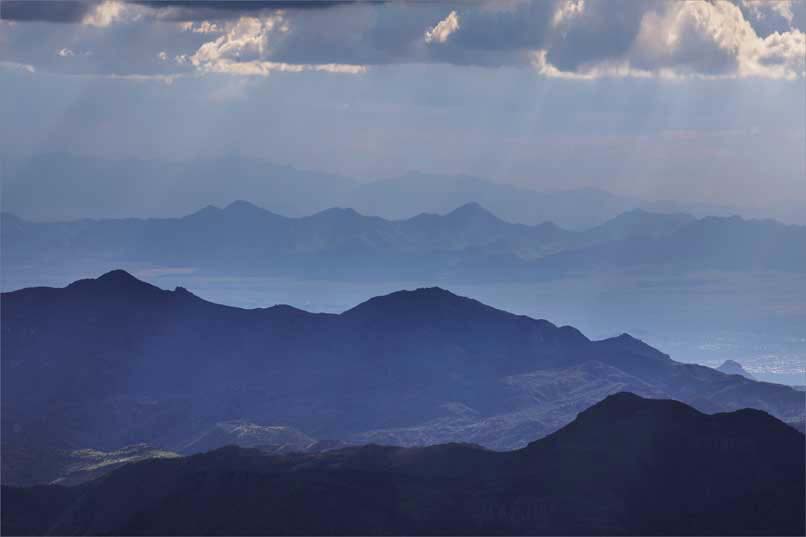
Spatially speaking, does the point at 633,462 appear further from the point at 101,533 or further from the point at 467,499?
the point at 101,533

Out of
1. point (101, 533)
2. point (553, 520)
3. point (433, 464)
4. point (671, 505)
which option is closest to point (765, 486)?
point (671, 505)

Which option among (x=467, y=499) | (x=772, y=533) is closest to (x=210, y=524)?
(x=467, y=499)

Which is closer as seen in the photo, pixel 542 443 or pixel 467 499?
pixel 467 499

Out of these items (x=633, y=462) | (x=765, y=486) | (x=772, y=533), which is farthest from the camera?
(x=633, y=462)

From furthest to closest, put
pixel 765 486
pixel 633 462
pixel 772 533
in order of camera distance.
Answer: pixel 633 462 < pixel 765 486 < pixel 772 533

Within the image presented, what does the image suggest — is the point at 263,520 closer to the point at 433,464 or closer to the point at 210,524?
the point at 210,524

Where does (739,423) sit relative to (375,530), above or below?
above
